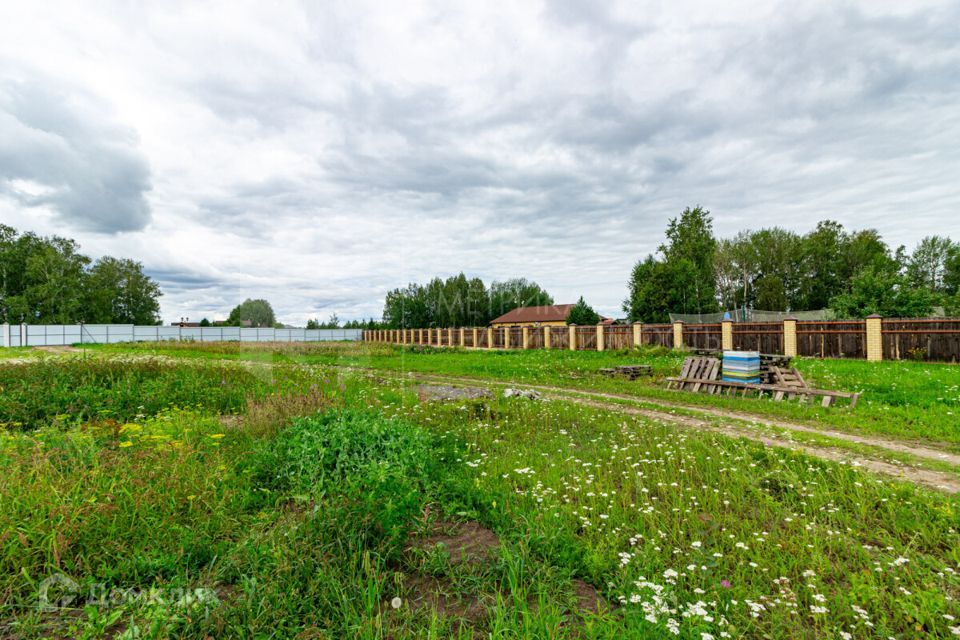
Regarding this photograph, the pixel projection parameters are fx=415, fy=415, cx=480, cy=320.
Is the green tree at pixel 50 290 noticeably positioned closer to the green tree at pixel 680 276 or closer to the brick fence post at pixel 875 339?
the green tree at pixel 680 276

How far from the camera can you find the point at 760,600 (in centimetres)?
238

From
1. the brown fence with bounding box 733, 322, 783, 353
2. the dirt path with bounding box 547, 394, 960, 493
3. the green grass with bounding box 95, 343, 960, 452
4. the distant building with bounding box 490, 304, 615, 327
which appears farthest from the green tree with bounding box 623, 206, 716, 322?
the dirt path with bounding box 547, 394, 960, 493

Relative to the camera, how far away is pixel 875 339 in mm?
15367

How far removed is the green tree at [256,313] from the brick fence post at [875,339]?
64.8ft

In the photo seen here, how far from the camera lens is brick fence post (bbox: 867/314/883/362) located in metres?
15.3

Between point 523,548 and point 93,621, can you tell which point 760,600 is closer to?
point 523,548

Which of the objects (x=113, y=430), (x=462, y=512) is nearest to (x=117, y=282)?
(x=113, y=430)

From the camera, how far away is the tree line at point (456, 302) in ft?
175

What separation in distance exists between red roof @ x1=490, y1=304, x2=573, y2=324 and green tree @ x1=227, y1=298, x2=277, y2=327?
48256mm

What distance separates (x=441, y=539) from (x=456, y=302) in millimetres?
56746

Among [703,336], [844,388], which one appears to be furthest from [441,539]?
[703,336]

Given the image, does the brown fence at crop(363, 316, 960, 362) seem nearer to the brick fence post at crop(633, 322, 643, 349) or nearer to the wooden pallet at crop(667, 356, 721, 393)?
the brick fence post at crop(633, 322, 643, 349)

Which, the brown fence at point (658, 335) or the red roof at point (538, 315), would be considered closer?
the brown fence at point (658, 335)

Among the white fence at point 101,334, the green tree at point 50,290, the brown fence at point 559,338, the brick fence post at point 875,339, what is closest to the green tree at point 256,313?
the white fence at point 101,334
